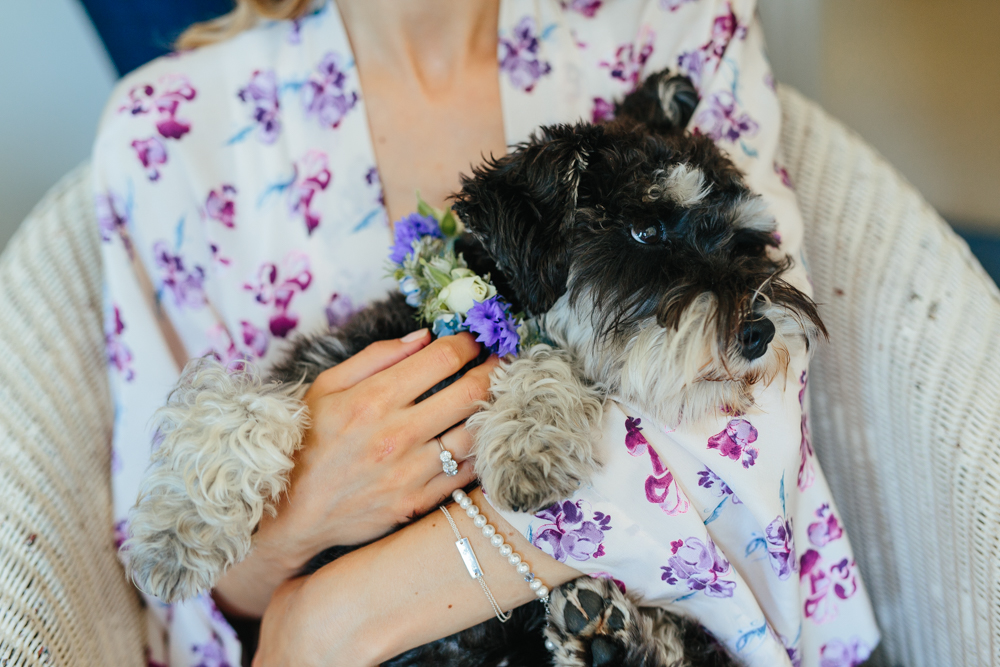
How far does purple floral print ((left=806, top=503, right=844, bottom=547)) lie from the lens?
1.80 metres

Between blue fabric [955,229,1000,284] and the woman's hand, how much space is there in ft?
7.69

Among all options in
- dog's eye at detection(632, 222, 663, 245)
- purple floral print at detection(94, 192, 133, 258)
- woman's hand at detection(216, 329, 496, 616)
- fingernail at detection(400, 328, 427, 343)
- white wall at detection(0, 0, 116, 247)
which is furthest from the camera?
white wall at detection(0, 0, 116, 247)

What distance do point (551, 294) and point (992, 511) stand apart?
124cm

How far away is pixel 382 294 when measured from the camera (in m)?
2.25

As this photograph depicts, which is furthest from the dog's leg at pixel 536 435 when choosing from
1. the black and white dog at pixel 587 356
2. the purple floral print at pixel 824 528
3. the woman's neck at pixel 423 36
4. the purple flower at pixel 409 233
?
the woman's neck at pixel 423 36

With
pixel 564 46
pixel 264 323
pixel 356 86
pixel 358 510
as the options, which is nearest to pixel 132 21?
pixel 356 86

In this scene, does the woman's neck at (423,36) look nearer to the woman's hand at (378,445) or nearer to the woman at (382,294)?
the woman at (382,294)

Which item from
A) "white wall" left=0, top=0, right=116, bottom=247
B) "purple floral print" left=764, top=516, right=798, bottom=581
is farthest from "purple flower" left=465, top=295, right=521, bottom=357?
"white wall" left=0, top=0, right=116, bottom=247

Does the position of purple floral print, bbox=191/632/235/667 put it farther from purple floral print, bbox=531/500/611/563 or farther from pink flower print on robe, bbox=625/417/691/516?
pink flower print on robe, bbox=625/417/691/516

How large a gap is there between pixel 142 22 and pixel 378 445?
94.5 inches

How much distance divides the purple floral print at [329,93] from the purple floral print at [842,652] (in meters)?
2.31

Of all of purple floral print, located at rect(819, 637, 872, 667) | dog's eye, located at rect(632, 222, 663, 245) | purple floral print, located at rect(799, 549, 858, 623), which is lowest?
purple floral print, located at rect(819, 637, 872, 667)

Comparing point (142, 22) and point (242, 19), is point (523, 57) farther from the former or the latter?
point (142, 22)

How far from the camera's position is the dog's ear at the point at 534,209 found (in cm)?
153
